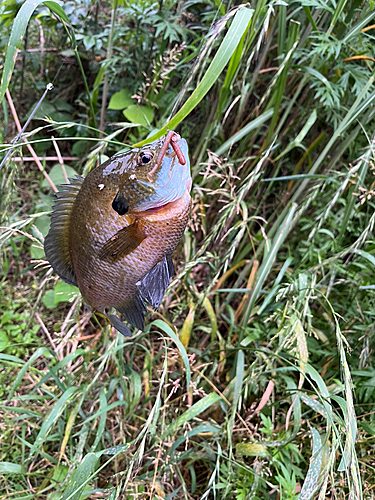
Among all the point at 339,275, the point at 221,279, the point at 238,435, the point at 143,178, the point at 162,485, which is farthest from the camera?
the point at 339,275

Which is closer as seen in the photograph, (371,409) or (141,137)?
(371,409)

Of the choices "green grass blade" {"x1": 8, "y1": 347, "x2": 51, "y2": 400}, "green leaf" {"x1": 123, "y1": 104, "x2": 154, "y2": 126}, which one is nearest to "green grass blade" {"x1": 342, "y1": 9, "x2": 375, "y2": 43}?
"green leaf" {"x1": 123, "y1": 104, "x2": 154, "y2": 126}

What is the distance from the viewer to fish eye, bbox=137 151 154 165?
714 mm

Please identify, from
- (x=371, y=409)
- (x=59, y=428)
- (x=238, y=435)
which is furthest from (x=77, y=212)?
(x=371, y=409)

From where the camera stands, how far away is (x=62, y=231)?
32.4 inches

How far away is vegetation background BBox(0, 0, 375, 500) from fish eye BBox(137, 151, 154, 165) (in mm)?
176

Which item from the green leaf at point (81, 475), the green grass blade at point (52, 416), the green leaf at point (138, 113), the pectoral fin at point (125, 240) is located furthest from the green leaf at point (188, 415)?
the green leaf at point (138, 113)

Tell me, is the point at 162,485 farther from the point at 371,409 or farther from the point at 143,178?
the point at 143,178

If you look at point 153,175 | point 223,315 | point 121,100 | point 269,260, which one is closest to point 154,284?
point 153,175

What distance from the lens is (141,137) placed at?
5.66 ft

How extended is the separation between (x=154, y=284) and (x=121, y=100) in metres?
1.32

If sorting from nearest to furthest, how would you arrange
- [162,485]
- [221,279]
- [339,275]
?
[162,485], [221,279], [339,275]

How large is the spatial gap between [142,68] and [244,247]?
982 millimetres

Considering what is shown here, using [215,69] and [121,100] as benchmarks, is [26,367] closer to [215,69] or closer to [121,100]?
[215,69]
